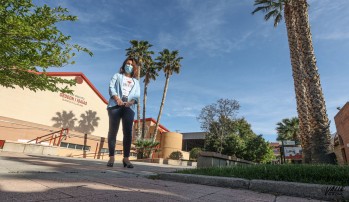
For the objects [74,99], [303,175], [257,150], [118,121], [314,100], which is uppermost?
[74,99]

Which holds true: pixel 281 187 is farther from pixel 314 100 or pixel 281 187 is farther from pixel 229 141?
pixel 229 141

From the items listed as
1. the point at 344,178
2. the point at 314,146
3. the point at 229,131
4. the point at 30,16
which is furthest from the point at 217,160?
the point at 229,131

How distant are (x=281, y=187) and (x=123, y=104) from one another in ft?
9.95

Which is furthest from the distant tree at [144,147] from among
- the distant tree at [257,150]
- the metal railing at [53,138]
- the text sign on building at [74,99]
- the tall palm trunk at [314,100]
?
the distant tree at [257,150]

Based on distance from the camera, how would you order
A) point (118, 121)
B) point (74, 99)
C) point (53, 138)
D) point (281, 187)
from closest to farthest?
point (281, 187)
point (118, 121)
point (53, 138)
point (74, 99)

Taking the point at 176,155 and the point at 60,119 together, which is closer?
the point at 60,119

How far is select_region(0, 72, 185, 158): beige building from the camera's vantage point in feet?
63.0

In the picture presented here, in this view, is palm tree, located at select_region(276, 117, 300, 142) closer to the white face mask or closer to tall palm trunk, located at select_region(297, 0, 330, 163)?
tall palm trunk, located at select_region(297, 0, 330, 163)

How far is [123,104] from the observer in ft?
14.6

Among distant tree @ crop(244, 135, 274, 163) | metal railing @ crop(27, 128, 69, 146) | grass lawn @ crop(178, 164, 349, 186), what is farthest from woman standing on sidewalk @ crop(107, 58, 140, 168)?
distant tree @ crop(244, 135, 274, 163)

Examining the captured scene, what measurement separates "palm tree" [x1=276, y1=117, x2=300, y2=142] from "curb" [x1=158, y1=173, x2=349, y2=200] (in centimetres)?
4135

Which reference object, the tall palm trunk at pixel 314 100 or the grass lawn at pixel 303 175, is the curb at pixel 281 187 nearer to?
the grass lawn at pixel 303 175

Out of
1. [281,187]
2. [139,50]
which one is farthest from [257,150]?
[281,187]

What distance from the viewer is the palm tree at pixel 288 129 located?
39647 millimetres
